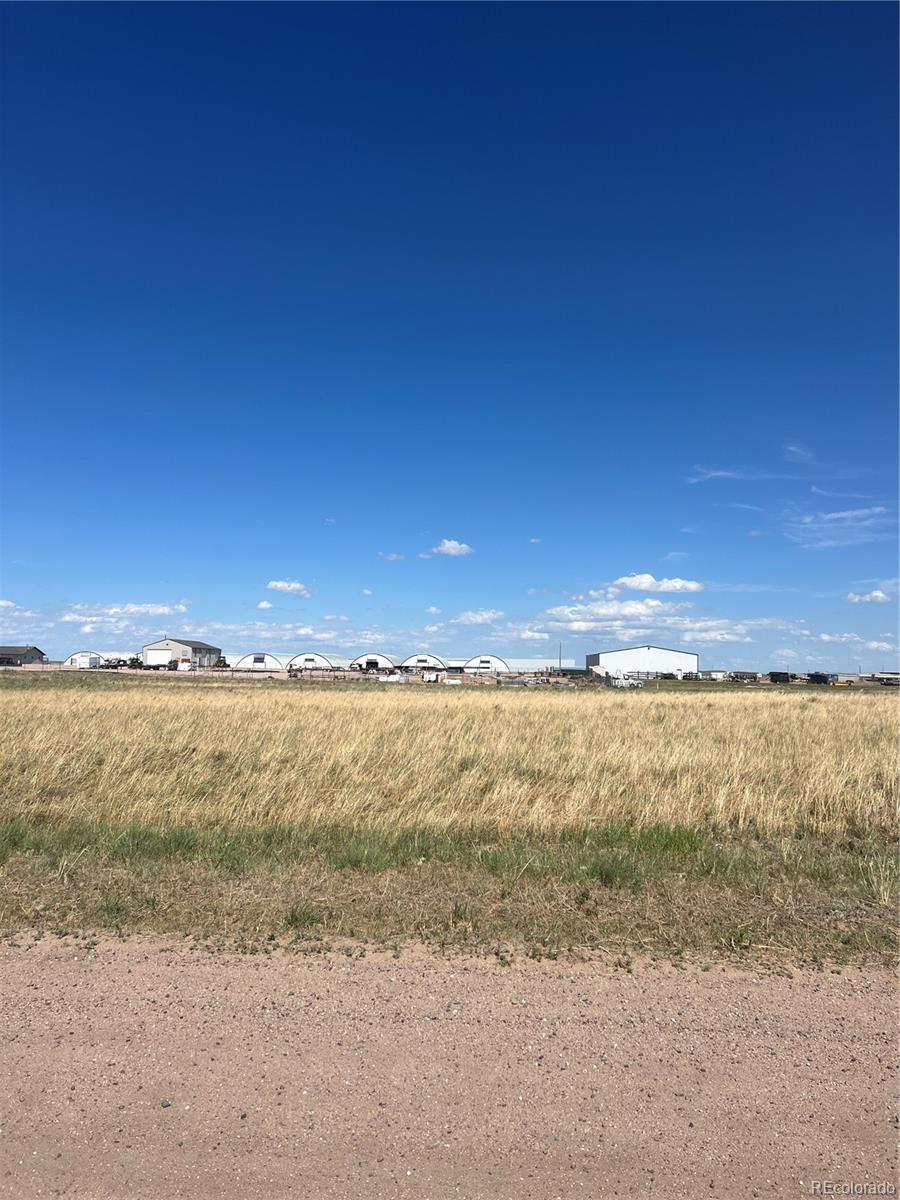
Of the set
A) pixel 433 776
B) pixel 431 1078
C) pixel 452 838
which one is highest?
pixel 433 776

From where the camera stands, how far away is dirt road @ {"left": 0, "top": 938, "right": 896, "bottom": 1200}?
326 centimetres

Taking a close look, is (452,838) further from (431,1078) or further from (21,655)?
(21,655)

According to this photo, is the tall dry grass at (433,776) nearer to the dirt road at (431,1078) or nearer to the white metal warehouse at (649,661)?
the dirt road at (431,1078)

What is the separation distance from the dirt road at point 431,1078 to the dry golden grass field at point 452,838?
69 centimetres

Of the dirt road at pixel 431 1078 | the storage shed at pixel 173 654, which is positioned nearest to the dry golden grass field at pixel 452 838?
the dirt road at pixel 431 1078

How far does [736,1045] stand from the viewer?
4234 millimetres

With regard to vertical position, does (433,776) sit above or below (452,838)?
above

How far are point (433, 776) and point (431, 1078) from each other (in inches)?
320

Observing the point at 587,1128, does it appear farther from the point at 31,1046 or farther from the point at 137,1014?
the point at 31,1046

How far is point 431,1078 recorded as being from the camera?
3867 millimetres

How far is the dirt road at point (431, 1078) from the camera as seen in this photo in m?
3.26

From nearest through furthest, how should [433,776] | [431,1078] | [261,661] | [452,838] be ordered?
1. [431,1078]
2. [452,838]
3. [433,776]
4. [261,661]

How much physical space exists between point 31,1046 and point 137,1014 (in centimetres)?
56

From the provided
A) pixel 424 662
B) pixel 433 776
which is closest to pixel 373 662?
pixel 424 662
